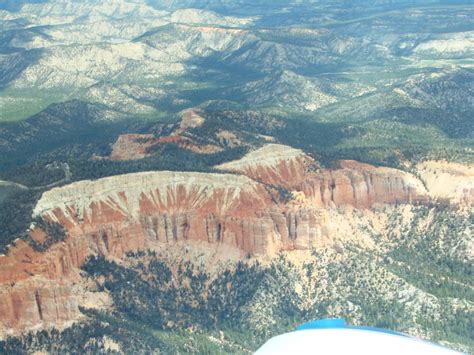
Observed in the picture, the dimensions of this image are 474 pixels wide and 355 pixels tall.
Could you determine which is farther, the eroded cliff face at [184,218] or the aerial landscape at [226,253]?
the eroded cliff face at [184,218]

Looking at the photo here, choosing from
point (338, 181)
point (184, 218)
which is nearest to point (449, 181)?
point (338, 181)

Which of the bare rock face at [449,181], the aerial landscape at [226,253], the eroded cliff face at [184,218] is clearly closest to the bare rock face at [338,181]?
the aerial landscape at [226,253]

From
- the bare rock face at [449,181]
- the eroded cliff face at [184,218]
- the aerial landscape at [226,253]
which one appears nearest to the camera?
the aerial landscape at [226,253]

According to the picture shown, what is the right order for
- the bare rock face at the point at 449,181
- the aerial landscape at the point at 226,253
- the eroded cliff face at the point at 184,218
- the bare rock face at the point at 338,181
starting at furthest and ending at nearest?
1. the bare rock face at the point at 338,181
2. the bare rock face at the point at 449,181
3. the eroded cliff face at the point at 184,218
4. the aerial landscape at the point at 226,253

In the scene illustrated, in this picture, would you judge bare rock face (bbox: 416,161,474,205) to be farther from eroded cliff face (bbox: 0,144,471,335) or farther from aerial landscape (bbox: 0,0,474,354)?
eroded cliff face (bbox: 0,144,471,335)

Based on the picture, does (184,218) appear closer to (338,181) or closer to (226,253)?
(226,253)

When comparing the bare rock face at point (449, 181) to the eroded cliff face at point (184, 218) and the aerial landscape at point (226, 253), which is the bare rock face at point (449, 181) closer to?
the aerial landscape at point (226, 253)

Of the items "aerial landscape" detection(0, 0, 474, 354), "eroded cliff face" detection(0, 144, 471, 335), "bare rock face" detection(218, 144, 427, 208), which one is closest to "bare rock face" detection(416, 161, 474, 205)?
"aerial landscape" detection(0, 0, 474, 354)

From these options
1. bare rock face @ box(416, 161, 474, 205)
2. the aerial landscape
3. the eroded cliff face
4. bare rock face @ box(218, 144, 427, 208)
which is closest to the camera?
the aerial landscape

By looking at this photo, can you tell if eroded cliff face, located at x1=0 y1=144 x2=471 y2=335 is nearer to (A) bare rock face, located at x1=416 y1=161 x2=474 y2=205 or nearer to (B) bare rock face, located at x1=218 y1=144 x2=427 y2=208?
(B) bare rock face, located at x1=218 y1=144 x2=427 y2=208

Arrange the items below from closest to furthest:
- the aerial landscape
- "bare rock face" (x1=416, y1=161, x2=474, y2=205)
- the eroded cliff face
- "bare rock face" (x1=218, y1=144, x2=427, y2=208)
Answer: the aerial landscape → the eroded cliff face → "bare rock face" (x1=416, y1=161, x2=474, y2=205) → "bare rock face" (x1=218, y1=144, x2=427, y2=208)

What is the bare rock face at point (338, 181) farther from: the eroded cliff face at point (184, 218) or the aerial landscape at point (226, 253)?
the eroded cliff face at point (184, 218)

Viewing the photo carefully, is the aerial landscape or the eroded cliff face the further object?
the eroded cliff face
